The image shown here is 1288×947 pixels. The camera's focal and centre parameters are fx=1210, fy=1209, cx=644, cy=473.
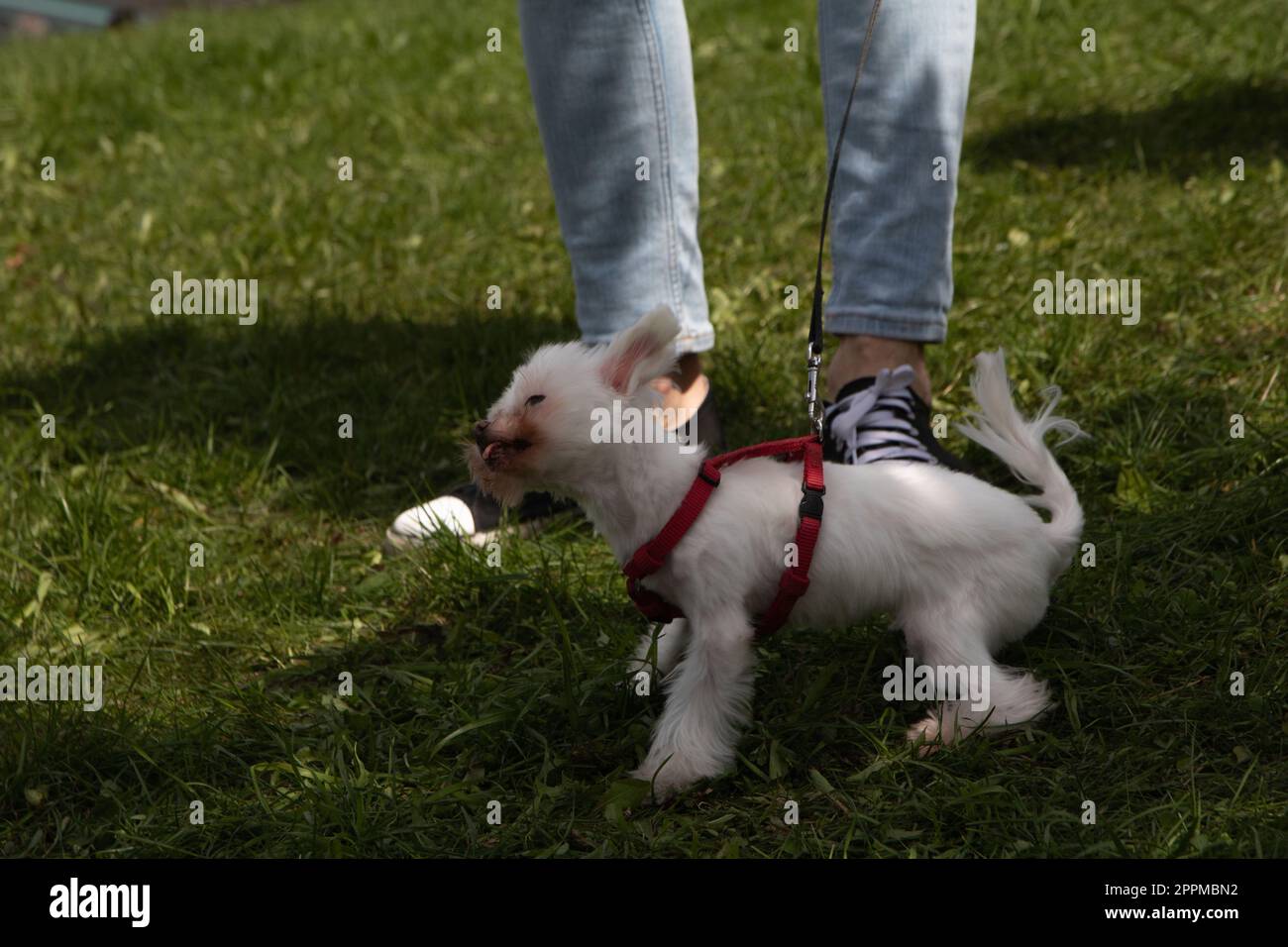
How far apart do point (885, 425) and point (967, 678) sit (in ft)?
2.80

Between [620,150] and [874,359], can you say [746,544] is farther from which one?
[620,150]

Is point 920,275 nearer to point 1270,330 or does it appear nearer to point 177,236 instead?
point 1270,330

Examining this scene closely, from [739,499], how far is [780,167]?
358 centimetres

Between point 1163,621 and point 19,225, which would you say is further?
point 19,225

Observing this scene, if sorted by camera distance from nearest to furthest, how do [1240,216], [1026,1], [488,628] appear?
1. [488,628]
2. [1240,216]
3. [1026,1]

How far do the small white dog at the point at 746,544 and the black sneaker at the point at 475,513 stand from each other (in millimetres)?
1024

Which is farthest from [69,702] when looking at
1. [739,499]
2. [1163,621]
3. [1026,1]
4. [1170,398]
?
[1026,1]

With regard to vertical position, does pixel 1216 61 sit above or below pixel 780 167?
above

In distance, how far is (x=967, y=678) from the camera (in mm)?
2443

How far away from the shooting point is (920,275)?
126 inches

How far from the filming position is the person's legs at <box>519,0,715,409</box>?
3223mm
